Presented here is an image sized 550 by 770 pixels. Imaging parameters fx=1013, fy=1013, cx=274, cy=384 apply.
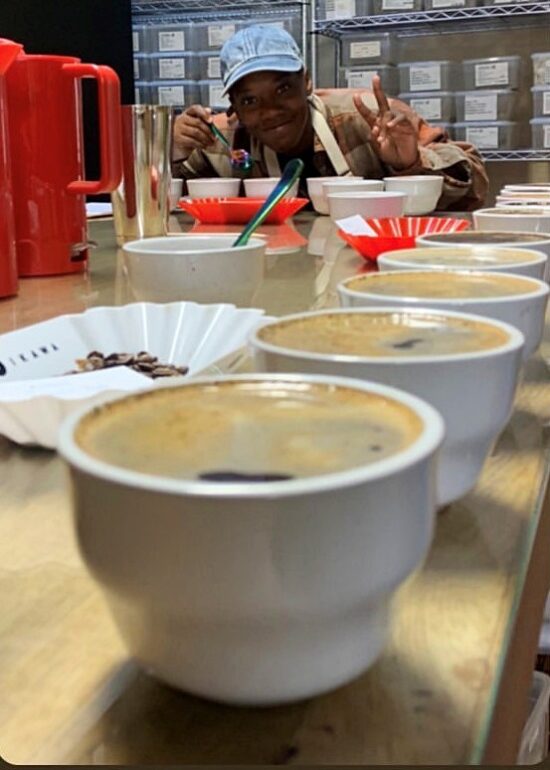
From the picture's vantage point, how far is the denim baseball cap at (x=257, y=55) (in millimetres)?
2672

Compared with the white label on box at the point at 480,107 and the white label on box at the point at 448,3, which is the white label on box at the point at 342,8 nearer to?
the white label on box at the point at 448,3

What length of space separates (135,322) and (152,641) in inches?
20.4

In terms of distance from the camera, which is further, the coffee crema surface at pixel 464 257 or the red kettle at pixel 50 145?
the red kettle at pixel 50 145

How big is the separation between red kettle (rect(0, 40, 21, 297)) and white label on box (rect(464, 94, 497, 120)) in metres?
2.51

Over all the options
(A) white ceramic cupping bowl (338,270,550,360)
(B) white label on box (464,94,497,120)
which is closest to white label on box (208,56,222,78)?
(B) white label on box (464,94,497,120)

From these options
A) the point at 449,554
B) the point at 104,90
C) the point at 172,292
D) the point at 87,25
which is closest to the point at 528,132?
the point at 87,25

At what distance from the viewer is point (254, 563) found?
0.30m

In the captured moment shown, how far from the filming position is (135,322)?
0.82 meters

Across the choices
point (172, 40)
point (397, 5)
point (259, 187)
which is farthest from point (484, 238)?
point (172, 40)

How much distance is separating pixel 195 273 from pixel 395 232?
1.69 feet

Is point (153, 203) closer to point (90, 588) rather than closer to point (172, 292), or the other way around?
point (172, 292)

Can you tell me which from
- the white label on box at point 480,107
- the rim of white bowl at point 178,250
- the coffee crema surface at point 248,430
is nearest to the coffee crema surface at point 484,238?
the rim of white bowl at point 178,250

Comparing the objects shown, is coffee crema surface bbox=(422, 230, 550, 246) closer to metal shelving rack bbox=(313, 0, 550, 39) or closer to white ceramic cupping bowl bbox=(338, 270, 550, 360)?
white ceramic cupping bowl bbox=(338, 270, 550, 360)

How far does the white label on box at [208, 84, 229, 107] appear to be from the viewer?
140 inches
